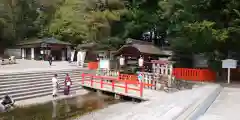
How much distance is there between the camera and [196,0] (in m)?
20.5

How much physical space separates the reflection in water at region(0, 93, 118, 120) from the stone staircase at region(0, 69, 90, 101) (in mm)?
1710

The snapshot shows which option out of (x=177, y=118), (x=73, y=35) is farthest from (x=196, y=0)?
(x=73, y=35)

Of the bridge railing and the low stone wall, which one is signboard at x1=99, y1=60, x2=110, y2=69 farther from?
the low stone wall

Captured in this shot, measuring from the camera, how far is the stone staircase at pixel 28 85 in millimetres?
14297

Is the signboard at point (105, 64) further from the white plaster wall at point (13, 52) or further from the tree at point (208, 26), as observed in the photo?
the white plaster wall at point (13, 52)

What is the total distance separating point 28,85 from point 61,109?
4353 mm

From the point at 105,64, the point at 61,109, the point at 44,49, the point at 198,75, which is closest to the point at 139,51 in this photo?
the point at 105,64

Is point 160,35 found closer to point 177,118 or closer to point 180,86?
point 180,86

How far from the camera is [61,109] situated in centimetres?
1245

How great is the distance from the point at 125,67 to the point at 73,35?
17782 mm

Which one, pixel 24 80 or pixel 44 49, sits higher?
pixel 44 49

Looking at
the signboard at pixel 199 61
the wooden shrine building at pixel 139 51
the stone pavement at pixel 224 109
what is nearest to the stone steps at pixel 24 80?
the wooden shrine building at pixel 139 51

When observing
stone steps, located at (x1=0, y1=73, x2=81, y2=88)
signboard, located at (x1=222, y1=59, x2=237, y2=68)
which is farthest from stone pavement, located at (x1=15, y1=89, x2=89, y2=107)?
signboard, located at (x1=222, y1=59, x2=237, y2=68)

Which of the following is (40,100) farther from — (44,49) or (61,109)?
(44,49)
